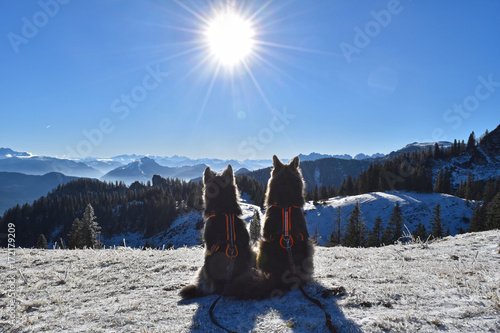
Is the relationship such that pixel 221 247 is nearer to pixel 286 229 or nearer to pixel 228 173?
pixel 286 229

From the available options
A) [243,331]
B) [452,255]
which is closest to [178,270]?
[243,331]

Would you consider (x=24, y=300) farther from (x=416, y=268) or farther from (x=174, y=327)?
(x=416, y=268)

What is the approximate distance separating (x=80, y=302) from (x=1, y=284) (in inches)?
112

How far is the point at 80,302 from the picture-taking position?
466 centimetres

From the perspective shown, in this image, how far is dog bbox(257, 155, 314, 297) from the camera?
4.64 m

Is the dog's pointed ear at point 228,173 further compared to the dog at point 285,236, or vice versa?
the dog's pointed ear at point 228,173

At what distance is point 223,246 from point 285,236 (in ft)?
4.59

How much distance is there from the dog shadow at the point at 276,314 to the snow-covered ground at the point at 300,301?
16 millimetres

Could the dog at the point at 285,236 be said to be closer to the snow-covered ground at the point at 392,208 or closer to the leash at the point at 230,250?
the leash at the point at 230,250

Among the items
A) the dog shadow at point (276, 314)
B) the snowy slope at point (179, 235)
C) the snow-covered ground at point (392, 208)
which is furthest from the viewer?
the snowy slope at point (179, 235)

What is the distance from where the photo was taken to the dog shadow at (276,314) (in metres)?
3.17

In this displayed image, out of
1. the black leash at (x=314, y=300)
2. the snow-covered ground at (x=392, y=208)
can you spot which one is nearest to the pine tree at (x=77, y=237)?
the snow-covered ground at (x=392, y=208)

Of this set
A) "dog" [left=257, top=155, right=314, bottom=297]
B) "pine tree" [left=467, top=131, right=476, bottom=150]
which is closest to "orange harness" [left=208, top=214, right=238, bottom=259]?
"dog" [left=257, top=155, right=314, bottom=297]

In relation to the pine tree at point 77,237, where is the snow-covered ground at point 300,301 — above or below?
above
